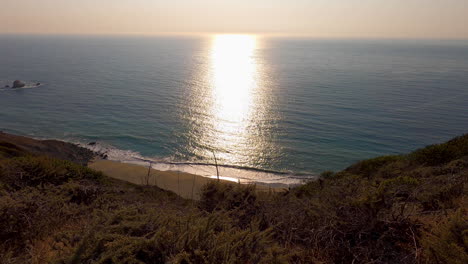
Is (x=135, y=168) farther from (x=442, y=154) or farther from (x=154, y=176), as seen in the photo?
(x=442, y=154)

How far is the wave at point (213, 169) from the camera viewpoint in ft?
113

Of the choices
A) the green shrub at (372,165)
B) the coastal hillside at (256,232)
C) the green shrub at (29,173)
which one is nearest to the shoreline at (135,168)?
the green shrub at (372,165)

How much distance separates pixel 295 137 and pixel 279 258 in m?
41.1

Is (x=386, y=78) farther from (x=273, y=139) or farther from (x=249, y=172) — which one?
(x=249, y=172)

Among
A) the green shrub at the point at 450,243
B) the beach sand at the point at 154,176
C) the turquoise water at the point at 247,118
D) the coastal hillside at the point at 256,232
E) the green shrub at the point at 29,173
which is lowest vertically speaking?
the beach sand at the point at 154,176

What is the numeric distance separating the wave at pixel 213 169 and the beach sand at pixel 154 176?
1.49 meters

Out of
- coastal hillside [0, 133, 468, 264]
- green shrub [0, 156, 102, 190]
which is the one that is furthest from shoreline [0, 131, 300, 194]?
coastal hillside [0, 133, 468, 264]

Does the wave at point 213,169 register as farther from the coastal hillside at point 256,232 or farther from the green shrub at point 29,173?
the coastal hillside at point 256,232

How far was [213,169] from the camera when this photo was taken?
123 feet

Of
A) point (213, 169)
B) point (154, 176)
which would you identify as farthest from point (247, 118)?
point (154, 176)

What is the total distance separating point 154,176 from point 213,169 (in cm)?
774

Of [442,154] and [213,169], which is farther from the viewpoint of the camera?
[213,169]

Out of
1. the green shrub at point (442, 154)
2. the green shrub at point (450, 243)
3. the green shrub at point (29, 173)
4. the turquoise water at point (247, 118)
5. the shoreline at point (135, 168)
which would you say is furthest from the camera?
the turquoise water at point (247, 118)

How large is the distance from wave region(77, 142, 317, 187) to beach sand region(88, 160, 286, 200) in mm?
1487
